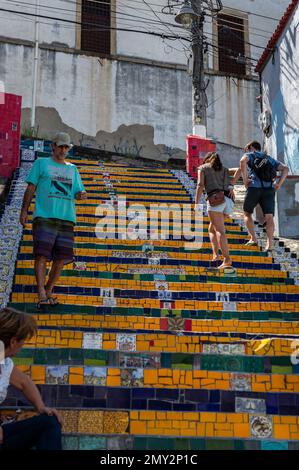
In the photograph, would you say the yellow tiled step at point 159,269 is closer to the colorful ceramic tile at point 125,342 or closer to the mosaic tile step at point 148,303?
the mosaic tile step at point 148,303

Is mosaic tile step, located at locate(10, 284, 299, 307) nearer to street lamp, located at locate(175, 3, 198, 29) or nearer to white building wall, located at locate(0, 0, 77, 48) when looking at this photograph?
street lamp, located at locate(175, 3, 198, 29)

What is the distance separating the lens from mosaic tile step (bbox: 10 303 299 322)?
5.48 metres

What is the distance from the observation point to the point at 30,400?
11.2 ft

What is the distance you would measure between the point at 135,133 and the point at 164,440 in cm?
1710

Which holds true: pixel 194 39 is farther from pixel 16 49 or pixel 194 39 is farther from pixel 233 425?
pixel 233 425

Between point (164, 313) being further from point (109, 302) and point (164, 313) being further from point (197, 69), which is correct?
point (197, 69)

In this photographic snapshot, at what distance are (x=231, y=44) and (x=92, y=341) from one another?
1945cm

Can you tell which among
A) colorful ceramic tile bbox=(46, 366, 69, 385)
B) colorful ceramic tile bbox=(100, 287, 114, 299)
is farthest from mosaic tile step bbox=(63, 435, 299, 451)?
colorful ceramic tile bbox=(100, 287, 114, 299)

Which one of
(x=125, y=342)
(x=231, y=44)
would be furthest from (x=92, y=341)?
(x=231, y=44)

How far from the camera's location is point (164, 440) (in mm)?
3678

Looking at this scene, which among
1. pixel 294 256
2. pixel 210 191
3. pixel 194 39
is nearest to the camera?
pixel 210 191

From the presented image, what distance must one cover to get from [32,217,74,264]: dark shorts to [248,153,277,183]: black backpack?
10.1 feet
